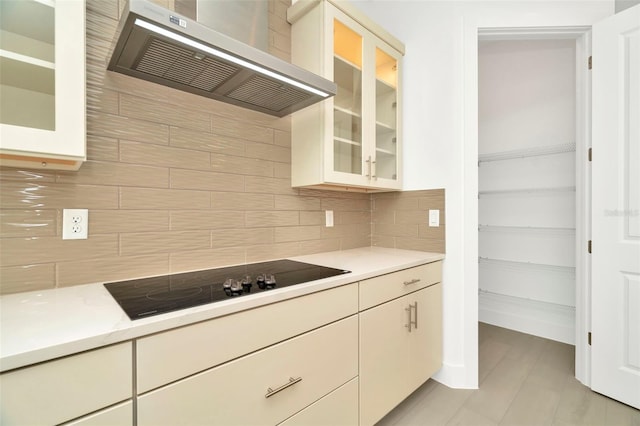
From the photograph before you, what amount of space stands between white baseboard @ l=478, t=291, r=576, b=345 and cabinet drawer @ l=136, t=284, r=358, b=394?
257 centimetres

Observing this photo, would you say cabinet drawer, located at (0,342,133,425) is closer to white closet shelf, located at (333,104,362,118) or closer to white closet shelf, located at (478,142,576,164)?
white closet shelf, located at (333,104,362,118)

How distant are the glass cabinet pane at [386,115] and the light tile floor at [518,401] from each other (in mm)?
1507

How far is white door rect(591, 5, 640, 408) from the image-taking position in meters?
1.70

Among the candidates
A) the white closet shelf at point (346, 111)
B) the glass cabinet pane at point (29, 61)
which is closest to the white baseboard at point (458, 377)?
the white closet shelf at point (346, 111)

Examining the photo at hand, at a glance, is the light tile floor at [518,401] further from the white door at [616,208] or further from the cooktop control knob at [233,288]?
the cooktop control knob at [233,288]

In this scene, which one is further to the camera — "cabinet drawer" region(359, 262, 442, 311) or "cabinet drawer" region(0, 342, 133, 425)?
"cabinet drawer" region(359, 262, 442, 311)

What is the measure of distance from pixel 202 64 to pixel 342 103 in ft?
3.00

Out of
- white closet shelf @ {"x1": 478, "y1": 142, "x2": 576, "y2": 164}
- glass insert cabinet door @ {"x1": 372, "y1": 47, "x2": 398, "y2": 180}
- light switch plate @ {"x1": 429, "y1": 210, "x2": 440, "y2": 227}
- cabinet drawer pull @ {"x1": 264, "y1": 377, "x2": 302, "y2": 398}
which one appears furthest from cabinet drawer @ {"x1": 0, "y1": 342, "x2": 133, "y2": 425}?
white closet shelf @ {"x1": 478, "y1": 142, "x2": 576, "y2": 164}

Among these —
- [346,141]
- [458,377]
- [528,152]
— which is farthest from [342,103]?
[528,152]

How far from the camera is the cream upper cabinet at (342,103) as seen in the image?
164 centimetres

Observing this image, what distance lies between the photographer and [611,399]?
1.78 metres

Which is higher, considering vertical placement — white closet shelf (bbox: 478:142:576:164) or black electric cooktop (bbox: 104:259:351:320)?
white closet shelf (bbox: 478:142:576:164)

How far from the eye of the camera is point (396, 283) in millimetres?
1552

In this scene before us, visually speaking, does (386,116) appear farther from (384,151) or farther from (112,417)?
(112,417)
